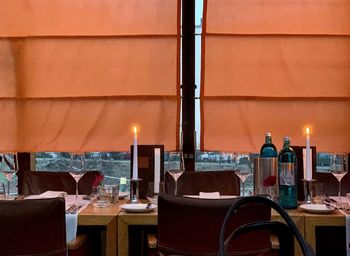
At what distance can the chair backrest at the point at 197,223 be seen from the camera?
5.78 ft

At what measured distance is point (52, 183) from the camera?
9.79ft

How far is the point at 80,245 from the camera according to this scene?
7.34 feet

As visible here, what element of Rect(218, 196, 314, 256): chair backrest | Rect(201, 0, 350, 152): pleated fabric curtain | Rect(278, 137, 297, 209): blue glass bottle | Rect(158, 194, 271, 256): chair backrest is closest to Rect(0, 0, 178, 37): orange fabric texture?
Rect(201, 0, 350, 152): pleated fabric curtain

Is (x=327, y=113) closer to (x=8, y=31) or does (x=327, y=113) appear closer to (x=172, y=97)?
(x=172, y=97)

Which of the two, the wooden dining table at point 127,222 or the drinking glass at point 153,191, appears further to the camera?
the drinking glass at point 153,191

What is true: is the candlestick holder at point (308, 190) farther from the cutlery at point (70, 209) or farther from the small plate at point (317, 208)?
the cutlery at point (70, 209)

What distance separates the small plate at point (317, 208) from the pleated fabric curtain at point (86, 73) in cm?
176

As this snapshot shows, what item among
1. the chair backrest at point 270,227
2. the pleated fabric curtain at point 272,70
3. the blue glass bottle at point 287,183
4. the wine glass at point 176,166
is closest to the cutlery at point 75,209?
the wine glass at point 176,166

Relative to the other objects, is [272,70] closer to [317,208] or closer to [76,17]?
[76,17]

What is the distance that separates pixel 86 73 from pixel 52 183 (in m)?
1.27

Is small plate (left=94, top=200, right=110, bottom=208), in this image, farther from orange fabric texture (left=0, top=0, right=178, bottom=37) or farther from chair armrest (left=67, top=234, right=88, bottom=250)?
orange fabric texture (left=0, top=0, right=178, bottom=37)

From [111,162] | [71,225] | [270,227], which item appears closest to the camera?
[270,227]

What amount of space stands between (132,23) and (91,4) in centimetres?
39

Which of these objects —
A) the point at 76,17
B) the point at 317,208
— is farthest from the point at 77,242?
the point at 76,17
